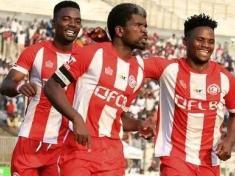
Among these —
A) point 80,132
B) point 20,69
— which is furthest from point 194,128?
point 20,69

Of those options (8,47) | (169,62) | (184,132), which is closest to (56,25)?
(169,62)

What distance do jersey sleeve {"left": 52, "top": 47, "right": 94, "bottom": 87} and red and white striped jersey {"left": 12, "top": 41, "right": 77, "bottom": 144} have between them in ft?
4.81

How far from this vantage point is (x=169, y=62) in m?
7.06

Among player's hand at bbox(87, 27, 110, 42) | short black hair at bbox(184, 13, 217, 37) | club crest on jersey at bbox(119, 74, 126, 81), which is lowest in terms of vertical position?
club crest on jersey at bbox(119, 74, 126, 81)

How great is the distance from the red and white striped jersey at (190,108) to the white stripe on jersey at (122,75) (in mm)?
617

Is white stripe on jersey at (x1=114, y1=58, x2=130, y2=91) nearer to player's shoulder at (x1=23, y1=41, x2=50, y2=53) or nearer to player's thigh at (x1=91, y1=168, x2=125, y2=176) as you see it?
player's thigh at (x1=91, y1=168, x2=125, y2=176)

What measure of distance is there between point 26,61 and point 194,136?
1968mm

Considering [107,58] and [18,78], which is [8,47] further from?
[107,58]

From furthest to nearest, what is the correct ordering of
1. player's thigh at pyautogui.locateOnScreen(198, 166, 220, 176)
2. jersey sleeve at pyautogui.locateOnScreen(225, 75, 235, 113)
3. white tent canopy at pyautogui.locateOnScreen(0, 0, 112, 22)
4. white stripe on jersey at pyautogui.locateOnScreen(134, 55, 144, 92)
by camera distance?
white tent canopy at pyautogui.locateOnScreen(0, 0, 112, 22) < jersey sleeve at pyautogui.locateOnScreen(225, 75, 235, 113) < player's thigh at pyautogui.locateOnScreen(198, 166, 220, 176) < white stripe on jersey at pyautogui.locateOnScreen(134, 55, 144, 92)

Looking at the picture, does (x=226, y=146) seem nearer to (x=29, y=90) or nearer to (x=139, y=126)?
(x=139, y=126)

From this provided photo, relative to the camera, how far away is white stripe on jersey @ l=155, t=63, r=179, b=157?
6.98 metres

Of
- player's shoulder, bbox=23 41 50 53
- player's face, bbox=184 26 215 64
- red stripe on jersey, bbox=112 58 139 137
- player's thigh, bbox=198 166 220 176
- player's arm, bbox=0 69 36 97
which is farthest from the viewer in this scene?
player's shoulder, bbox=23 41 50 53

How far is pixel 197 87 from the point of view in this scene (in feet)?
22.8

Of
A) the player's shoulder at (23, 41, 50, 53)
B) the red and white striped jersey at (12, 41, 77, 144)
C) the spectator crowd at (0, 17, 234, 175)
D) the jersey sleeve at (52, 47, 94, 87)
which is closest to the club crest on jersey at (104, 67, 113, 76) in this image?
the jersey sleeve at (52, 47, 94, 87)
